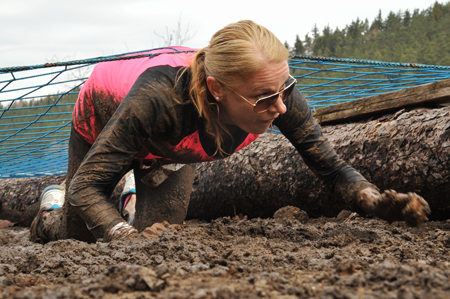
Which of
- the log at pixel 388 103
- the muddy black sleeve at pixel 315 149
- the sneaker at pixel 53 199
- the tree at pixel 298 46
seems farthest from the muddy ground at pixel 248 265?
the tree at pixel 298 46

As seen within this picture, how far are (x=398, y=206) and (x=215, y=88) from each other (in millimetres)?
942

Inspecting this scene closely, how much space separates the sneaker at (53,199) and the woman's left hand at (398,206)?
8.97ft

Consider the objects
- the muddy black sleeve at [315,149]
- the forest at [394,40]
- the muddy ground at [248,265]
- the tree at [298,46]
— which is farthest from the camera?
the tree at [298,46]

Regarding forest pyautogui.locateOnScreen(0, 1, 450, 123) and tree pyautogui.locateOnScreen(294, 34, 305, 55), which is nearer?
forest pyautogui.locateOnScreen(0, 1, 450, 123)

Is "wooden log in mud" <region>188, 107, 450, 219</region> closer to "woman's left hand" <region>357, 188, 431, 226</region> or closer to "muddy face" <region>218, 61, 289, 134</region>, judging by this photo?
"woman's left hand" <region>357, 188, 431, 226</region>

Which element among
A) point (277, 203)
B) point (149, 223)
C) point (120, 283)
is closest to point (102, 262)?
point (120, 283)

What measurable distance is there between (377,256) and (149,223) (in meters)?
1.73

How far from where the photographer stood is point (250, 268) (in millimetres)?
1343

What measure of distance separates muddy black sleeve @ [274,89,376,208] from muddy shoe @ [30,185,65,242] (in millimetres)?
2299

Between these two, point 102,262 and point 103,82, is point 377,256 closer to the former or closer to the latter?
point 102,262

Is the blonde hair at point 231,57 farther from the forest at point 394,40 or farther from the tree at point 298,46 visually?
the tree at point 298,46

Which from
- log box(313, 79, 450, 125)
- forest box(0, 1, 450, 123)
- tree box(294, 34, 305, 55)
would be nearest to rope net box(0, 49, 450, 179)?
log box(313, 79, 450, 125)

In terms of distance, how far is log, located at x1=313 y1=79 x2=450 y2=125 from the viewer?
99.5 inches

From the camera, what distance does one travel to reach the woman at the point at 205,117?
1785mm
